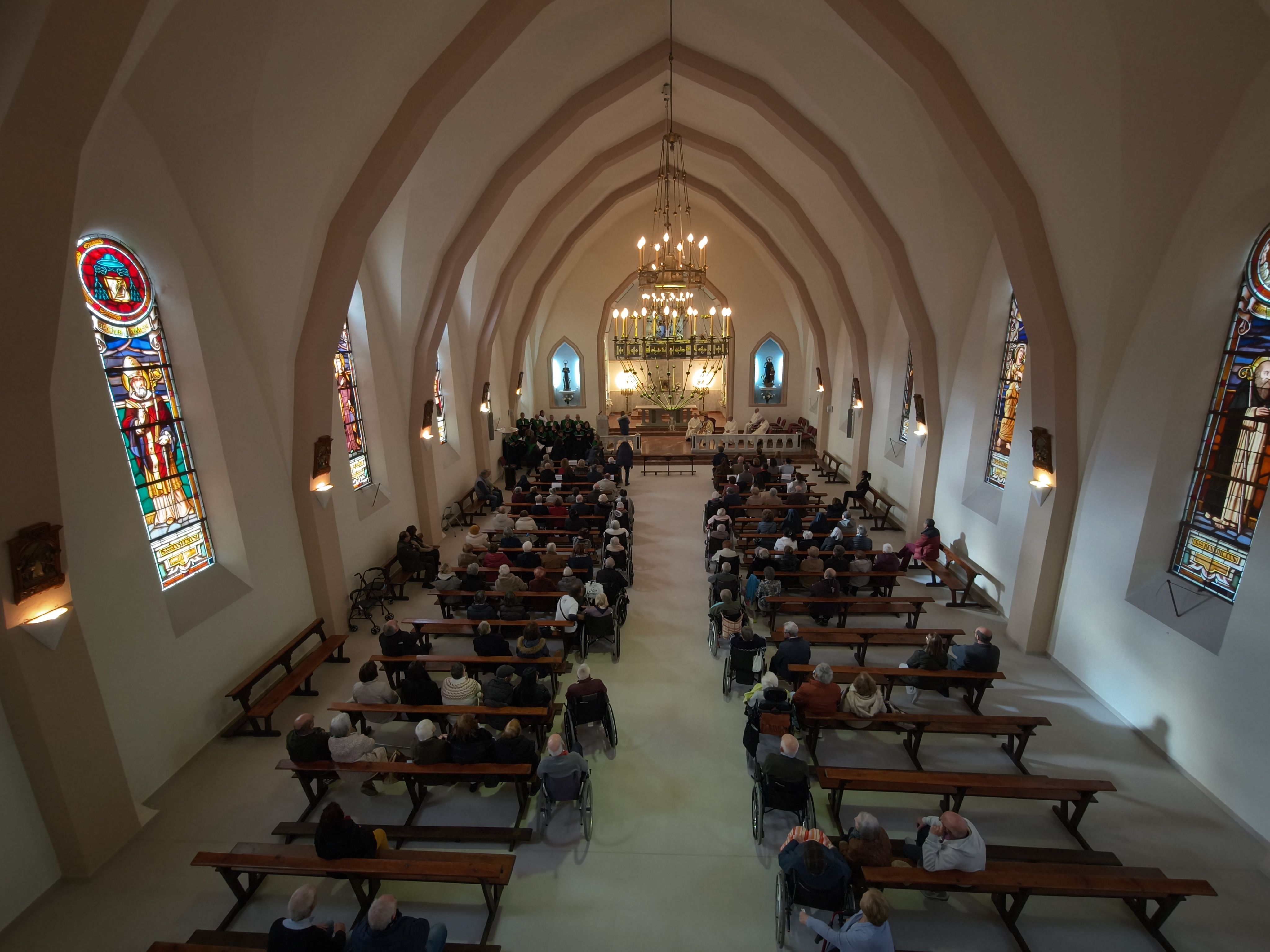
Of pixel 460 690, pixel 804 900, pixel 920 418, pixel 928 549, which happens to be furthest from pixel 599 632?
pixel 920 418

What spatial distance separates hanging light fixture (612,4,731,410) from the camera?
13250 mm

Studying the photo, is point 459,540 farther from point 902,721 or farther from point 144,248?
point 902,721

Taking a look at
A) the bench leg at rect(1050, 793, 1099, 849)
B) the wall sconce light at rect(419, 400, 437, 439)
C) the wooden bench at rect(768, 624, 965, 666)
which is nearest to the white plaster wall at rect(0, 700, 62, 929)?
the wooden bench at rect(768, 624, 965, 666)

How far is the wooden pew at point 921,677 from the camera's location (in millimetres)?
6684

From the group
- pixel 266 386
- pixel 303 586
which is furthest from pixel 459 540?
pixel 266 386

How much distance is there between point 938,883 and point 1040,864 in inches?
50.2

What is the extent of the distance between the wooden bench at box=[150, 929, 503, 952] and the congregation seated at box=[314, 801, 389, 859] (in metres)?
0.57

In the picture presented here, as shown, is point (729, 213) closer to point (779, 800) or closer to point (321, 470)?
point (321, 470)

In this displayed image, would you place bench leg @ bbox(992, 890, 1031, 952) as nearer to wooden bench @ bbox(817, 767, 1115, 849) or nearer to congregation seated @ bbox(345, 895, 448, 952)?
wooden bench @ bbox(817, 767, 1115, 849)

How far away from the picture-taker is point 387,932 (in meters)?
3.64

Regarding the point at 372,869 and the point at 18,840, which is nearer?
the point at 372,869

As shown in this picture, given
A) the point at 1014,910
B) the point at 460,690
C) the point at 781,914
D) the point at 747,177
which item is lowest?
the point at 1014,910

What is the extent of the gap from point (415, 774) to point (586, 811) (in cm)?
155

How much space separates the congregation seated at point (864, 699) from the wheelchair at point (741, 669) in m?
1.15
